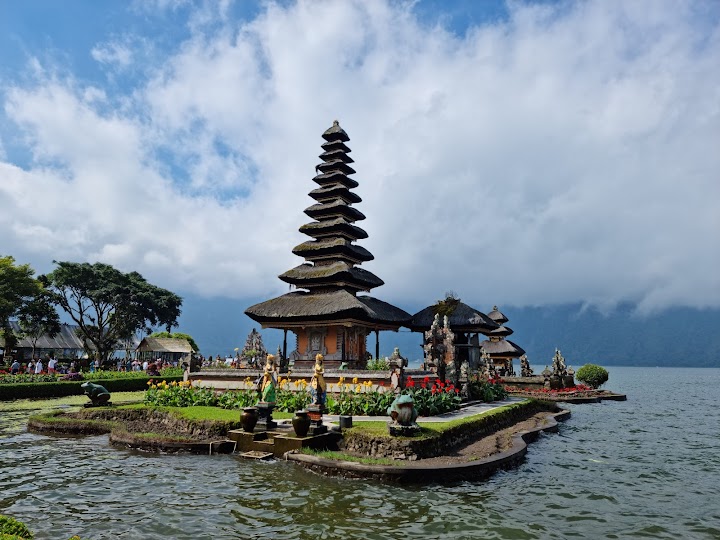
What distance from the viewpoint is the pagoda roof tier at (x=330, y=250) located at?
33.2 meters

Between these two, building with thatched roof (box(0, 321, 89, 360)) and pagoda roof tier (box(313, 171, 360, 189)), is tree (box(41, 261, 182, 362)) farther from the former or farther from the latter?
pagoda roof tier (box(313, 171, 360, 189))

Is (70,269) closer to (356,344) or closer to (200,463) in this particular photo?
(356,344)

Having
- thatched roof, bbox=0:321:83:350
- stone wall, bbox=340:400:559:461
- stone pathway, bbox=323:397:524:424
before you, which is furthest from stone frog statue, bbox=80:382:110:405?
thatched roof, bbox=0:321:83:350

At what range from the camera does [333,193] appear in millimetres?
36250

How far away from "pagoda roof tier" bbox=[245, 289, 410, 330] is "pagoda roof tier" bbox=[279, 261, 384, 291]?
2.47ft

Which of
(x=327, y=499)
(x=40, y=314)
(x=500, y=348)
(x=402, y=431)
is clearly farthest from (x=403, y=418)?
(x=40, y=314)

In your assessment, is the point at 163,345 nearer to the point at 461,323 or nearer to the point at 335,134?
the point at 335,134

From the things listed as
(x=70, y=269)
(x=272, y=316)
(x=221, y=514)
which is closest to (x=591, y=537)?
(x=221, y=514)

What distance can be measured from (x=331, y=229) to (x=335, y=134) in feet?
27.7

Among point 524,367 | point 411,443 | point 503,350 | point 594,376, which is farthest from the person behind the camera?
point 503,350

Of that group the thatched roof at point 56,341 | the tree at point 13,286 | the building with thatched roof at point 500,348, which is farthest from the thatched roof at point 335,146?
the thatched roof at point 56,341

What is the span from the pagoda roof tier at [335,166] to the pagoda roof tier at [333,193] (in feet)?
4.69

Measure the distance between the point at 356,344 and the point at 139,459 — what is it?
767 inches

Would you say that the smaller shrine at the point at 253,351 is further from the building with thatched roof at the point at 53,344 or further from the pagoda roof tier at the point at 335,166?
the building with thatched roof at the point at 53,344
